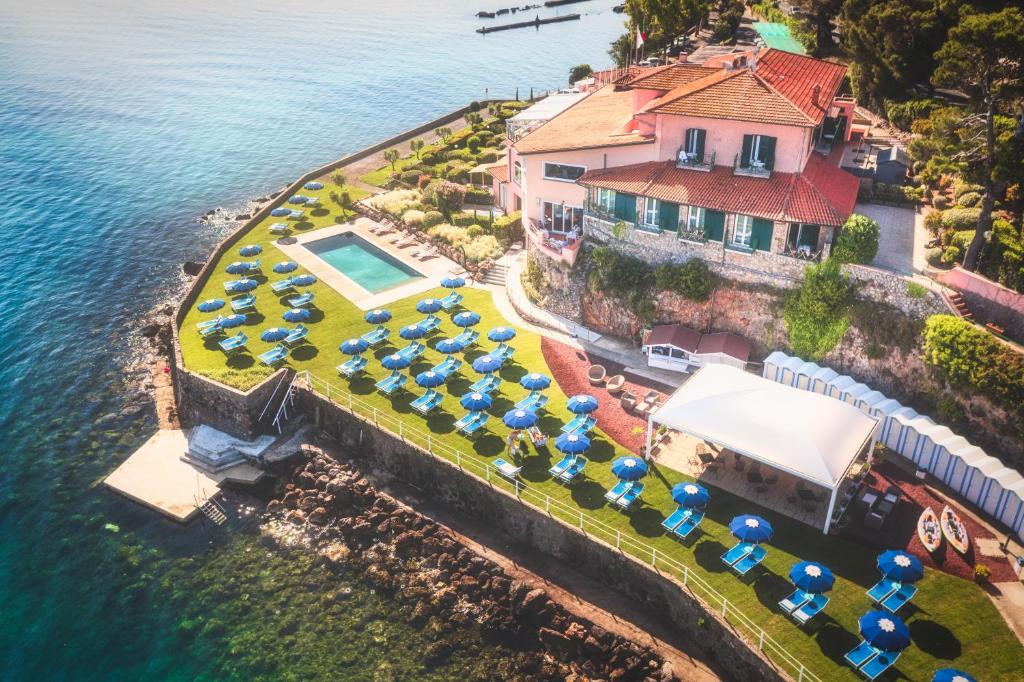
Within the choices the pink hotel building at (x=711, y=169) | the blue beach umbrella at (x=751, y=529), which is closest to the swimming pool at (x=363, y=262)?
the pink hotel building at (x=711, y=169)

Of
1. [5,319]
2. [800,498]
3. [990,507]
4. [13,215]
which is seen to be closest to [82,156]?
[13,215]

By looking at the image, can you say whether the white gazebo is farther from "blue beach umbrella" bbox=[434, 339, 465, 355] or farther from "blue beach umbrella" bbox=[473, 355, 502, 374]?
"blue beach umbrella" bbox=[434, 339, 465, 355]

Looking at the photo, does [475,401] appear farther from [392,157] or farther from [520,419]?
[392,157]

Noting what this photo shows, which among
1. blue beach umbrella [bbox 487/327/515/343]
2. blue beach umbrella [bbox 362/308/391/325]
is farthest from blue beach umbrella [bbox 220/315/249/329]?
blue beach umbrella [bbox 487/327/515/343]

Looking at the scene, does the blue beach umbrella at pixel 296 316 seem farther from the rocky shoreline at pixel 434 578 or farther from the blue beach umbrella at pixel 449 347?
the rocky shoreline at pixel 434 578

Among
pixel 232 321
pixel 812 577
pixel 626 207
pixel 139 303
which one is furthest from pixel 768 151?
pixel 139 303
